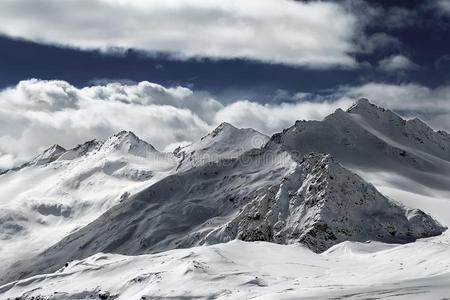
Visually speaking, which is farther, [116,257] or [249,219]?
[249,219]

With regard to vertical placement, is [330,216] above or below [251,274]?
above

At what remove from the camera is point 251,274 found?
98688 millimetres

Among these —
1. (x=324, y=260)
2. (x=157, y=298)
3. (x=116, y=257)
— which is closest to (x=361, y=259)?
(x=324, y=260)

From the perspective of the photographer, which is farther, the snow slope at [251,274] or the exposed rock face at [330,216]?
the exposed rock face at [330,216]

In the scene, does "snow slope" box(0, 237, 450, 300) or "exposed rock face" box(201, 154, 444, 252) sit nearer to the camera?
"snow slope" box(0, 237, 450, 300)

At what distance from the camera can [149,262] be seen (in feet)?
383

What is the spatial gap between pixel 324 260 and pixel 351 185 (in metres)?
79.0

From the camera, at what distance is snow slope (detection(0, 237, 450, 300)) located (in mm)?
77000

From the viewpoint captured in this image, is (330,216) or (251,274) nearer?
(251,274)

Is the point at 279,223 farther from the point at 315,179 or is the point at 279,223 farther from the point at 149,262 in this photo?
the point at 149,262

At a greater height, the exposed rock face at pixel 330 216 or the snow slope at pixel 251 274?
the exposed rock face at pixel 330 216

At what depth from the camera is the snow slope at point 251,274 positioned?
7700 cm

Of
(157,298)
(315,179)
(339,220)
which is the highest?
(315,179)

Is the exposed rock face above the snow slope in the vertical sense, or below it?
above
